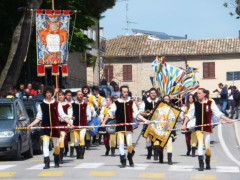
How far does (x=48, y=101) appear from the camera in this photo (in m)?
17.4

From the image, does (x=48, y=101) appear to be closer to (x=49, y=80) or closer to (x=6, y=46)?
(x=6, y=46)

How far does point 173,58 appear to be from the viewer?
85812mm

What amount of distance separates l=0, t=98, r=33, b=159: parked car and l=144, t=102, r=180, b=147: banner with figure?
3257 mm

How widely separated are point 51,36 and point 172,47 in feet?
194

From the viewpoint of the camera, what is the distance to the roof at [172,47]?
8506 centimetres

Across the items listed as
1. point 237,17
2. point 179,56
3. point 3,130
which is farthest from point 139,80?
point 3,130

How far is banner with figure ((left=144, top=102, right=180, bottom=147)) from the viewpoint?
61.4 ft

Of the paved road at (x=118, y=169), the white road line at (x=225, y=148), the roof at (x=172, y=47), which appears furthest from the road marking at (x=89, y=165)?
the roof at (x=172, y=47)

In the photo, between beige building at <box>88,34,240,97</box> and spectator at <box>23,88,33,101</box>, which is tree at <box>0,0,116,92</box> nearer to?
spectator at <box>23,88,33,101</box>

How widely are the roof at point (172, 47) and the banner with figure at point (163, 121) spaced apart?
2578 inches

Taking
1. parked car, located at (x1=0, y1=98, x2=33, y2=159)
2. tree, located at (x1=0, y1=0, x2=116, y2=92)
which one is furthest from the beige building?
parked car, located at (x1=0, y1=98, x2=33, y2=159)

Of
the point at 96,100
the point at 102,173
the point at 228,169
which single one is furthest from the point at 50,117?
the point at 96,100

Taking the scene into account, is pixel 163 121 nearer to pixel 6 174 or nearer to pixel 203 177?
pixel 203 177

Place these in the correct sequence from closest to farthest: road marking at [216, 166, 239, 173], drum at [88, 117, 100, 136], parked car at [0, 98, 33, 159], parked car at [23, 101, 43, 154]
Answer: road marking at [216, 166, 239, 173] → parked car at [0, 98, 33, 159] → parked car at [23, 101, 43, 154] → drum at [88, 117, 100, 136]
